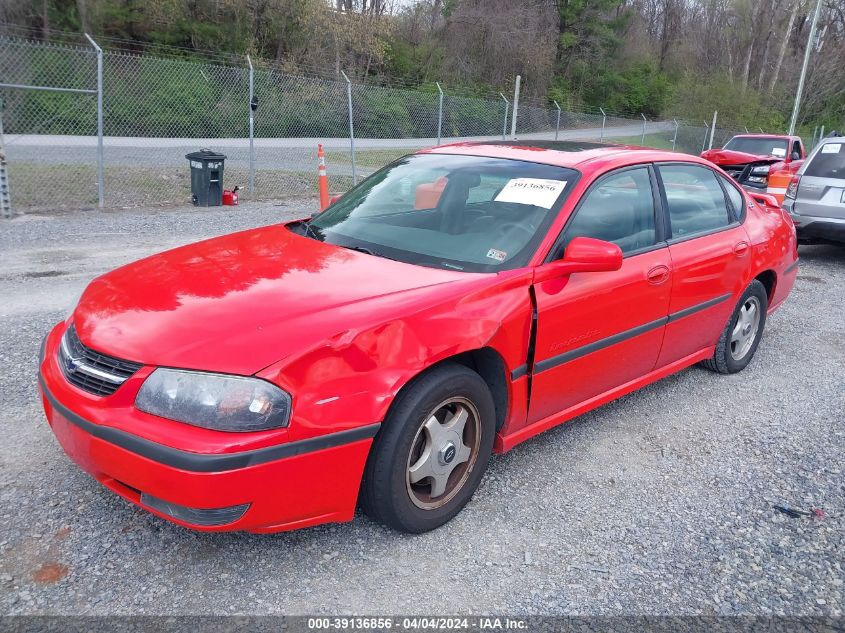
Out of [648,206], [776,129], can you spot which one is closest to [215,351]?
[648,206]

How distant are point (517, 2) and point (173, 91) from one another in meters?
30.1

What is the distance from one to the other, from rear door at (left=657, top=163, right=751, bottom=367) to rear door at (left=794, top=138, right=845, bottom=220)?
4.76m

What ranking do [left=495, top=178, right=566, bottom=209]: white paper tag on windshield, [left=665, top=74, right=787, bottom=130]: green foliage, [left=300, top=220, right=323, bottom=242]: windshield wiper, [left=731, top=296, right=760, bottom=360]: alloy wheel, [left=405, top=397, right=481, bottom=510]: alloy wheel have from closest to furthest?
[left=405, top=397, right=481, bottom=510]: alloy wheel
[left=495, top=178, right=566, bottom=209]: white paper tag on windshield
[left=300, top=220, right=323, bottom=242]: windshield wiper
[left=731, top=296, right=760, bottom=360]: alloy wheel
[left=665, top=74, right=787, bottom=130]: green foliage

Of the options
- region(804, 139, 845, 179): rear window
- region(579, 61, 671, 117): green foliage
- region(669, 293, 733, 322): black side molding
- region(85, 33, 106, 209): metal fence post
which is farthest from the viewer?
region(579, 61, 671, 117): green foliage

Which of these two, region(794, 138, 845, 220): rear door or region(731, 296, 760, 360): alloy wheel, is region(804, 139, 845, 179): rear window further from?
region(731, 296, 760, 360): alloy wheel

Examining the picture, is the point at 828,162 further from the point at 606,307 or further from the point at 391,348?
the point at 391,348

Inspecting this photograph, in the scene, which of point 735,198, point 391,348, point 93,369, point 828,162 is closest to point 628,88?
point 828,162

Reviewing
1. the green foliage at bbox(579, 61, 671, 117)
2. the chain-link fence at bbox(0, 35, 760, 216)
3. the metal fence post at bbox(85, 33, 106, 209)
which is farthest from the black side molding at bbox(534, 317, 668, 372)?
the green foliage at bbox(579, 61, 671, 117)

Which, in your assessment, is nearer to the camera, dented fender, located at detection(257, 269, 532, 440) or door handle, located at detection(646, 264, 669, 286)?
dented fender, located at detection(257, 269, 532, 440)

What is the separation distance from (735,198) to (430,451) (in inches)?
125

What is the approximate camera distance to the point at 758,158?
46.8 ft

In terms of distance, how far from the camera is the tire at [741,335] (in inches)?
185

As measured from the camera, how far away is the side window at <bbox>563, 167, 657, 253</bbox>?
347cm

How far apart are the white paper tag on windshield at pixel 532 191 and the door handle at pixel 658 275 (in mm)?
704
